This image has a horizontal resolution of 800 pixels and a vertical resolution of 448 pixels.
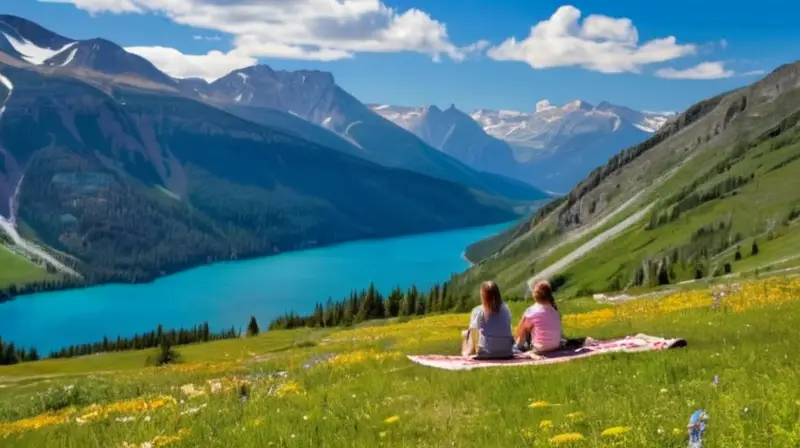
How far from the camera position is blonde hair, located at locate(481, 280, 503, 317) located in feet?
63.6

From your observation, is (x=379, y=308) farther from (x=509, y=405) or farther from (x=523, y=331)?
(x=509, y=405)

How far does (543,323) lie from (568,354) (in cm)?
127

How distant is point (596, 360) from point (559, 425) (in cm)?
657

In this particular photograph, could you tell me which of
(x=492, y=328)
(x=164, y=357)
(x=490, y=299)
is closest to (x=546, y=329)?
(x=492, y=328)

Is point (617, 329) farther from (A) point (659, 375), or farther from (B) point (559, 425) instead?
(B) point (559, 425)

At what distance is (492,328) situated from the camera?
19.1 m

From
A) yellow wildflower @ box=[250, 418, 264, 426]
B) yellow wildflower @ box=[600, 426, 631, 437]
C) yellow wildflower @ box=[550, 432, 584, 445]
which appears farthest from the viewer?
yellow wildflower @ box=[250, 418, 264, 426]

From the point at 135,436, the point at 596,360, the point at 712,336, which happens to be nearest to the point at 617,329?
the point at 712,336

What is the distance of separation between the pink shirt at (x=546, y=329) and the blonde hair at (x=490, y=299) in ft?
3.27

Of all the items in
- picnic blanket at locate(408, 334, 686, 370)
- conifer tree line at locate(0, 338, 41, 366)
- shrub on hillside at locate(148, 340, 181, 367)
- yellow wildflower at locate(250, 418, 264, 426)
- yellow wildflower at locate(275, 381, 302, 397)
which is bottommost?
conifer tree line at locate(0, 338, 41, 366)

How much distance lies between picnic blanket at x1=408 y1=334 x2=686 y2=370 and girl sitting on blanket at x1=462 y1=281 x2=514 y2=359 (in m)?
0.32

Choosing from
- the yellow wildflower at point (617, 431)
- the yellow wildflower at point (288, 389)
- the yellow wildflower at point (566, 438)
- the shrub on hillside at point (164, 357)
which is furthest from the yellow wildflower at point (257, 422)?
the shrub on hillside at point (164, 357)

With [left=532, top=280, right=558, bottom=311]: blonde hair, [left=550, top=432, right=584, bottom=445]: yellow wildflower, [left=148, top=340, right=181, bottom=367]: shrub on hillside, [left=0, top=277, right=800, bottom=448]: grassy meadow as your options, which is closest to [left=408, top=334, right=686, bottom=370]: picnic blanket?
[left=0, top=277, right=800, bottom=448]: grassy meadow

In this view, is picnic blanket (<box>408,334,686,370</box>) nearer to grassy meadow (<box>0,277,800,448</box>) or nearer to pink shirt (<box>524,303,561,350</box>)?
pink shirt (<box>524,303,561,350</box>)
